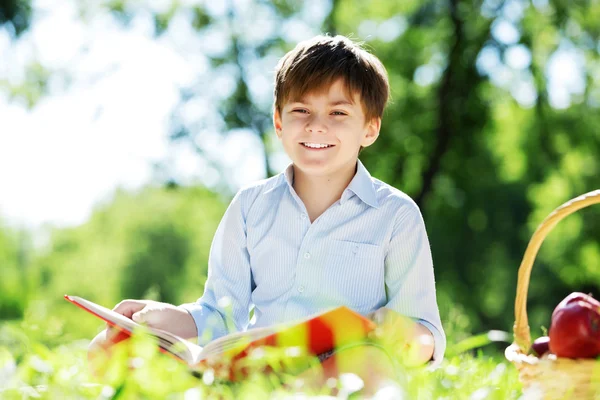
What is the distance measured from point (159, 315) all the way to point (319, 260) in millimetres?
579

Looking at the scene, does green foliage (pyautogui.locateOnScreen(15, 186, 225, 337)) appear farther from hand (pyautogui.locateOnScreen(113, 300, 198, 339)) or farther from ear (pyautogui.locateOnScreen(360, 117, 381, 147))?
hand (pyautogui.locateOnScreen(113, 300, 198, 339))

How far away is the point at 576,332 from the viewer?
5.71 feet

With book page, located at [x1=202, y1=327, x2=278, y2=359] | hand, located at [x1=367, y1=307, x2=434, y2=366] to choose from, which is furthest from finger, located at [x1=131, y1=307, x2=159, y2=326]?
hand, located at [x1=367, y1=307, x2=434, y2=366]

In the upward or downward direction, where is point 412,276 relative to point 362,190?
downward

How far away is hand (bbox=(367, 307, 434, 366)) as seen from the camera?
1.99m

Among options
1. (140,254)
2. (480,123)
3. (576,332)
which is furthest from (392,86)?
(576,332)

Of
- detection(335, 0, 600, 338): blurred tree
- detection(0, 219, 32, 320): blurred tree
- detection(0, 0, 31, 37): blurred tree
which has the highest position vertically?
detection(0, 0, 31, 37): blurred tree

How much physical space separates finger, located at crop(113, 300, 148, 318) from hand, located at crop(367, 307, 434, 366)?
28.7 inches

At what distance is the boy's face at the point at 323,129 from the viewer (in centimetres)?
252

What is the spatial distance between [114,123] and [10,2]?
245 centimetres

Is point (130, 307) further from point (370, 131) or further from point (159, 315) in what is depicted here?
point (370, 131)

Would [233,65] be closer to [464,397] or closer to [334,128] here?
[334,128]

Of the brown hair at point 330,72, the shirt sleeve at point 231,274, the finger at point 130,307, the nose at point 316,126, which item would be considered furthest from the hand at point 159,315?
the brown hair at point 330,72

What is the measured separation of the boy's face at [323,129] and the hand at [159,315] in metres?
0.65
